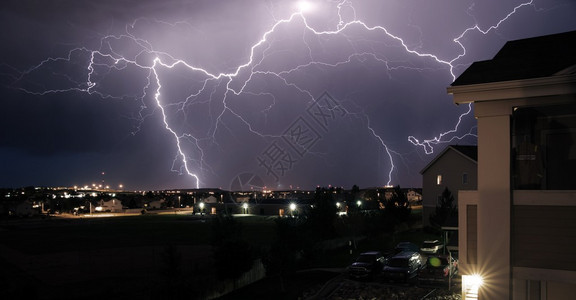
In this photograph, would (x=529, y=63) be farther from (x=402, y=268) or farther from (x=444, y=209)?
(x=444, y=209)

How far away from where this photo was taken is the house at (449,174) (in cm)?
3538

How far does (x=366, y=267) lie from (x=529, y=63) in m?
14.9

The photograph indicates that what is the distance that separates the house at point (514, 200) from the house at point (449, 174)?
1175 inches

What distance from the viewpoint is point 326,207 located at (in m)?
32.8

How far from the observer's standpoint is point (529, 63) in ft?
20.7

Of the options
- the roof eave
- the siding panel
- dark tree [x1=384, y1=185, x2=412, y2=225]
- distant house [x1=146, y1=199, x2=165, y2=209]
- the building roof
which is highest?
the building roof

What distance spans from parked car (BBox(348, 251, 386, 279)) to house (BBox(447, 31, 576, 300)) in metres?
13.8

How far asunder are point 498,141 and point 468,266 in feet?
5.89

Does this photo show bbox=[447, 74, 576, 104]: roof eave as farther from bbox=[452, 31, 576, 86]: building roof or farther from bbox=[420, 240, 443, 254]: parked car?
bbox=[420, 240, 443, 254]: parked car

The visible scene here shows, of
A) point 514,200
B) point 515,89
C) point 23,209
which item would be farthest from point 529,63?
point 23,209

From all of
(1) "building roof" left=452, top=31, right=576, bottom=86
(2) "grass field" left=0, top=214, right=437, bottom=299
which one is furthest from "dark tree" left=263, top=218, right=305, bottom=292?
(1) "building roof" left=452, top=31, right=576, bottom=86

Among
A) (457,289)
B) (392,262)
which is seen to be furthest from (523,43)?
(392,262)

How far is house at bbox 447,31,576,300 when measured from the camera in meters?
5.54

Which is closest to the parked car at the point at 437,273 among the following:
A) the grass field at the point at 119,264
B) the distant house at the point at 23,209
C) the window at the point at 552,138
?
the grass field at the point at 119,264
